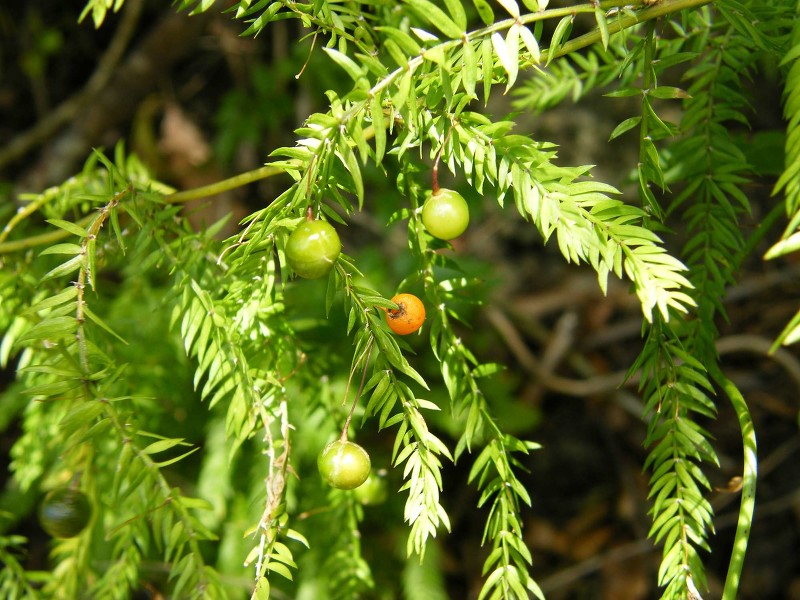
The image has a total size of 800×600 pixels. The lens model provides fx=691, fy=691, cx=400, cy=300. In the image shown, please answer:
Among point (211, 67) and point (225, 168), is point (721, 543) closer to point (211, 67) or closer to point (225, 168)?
point (225, 168)

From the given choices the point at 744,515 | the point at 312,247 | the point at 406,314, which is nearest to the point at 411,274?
the point at 406,314

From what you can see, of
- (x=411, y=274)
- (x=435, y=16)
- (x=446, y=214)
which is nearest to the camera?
(x=435, y=16)

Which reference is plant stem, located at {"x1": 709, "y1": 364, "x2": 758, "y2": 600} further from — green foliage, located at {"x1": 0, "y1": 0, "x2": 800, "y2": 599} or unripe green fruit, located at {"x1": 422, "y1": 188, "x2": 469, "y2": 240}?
unripe green fruit, located at {"x1": 422, "y1": 188, "x2": 469, "y2": 240}

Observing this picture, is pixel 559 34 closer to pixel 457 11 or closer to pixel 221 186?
pixel 457 11

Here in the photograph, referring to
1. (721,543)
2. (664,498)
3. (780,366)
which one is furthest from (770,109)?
(664,498)

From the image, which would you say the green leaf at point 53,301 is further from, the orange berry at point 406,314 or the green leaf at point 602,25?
the green leaf at point 602,25

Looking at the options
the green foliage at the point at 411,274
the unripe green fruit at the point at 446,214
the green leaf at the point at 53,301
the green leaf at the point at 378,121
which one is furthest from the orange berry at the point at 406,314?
the green leaf at the point at 53,301

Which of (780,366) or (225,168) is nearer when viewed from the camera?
(780,366)
